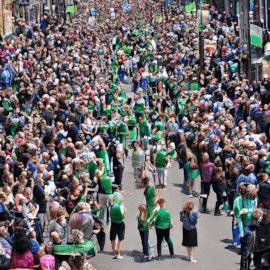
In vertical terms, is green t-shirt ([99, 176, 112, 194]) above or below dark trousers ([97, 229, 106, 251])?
above

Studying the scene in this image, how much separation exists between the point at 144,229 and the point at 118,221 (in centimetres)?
53

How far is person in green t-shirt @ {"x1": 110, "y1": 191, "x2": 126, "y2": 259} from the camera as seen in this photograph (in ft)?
67.1

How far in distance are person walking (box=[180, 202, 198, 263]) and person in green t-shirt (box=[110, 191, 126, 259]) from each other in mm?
1186

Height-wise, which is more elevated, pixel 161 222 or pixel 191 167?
pixel 191 167

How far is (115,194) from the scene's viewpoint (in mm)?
20469

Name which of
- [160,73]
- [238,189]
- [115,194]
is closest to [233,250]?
[238,189]

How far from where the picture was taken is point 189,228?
795 inches

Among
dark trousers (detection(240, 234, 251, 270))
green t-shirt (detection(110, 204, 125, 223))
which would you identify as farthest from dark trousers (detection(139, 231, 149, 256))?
dark trousers (detection(240, 234, 251, 270))

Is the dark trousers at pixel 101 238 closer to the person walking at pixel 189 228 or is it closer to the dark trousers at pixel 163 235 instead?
the dark trousers at pixel 163 235

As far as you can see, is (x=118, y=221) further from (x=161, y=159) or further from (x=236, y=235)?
(x=161, y=159)

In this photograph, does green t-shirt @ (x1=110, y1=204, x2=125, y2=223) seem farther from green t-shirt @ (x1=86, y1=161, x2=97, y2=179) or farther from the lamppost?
the lamppost

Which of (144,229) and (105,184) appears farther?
(105,184)

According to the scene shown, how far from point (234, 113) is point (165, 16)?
90.8 ft

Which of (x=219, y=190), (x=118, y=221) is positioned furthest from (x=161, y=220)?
(x=219, y=190)
